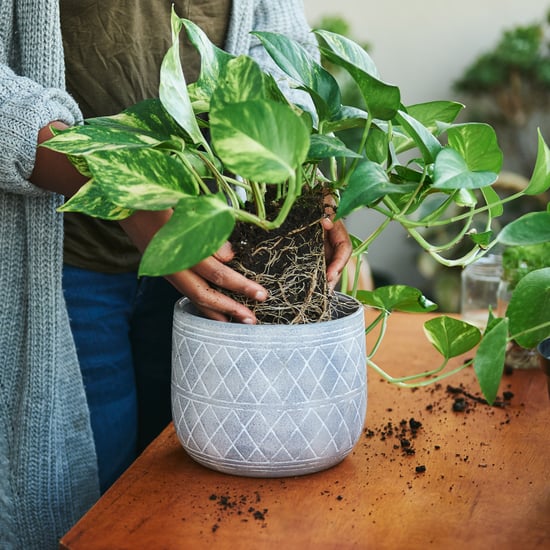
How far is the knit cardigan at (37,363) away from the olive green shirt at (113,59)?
0.17 feet

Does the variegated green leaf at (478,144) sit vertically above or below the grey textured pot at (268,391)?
above

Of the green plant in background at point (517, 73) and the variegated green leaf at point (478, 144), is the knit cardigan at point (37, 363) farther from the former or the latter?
the green plant in background at point (517, 73)

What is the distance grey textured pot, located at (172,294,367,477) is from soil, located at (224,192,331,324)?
1.3 inches

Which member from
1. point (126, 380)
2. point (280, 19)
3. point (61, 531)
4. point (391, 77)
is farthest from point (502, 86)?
point (61, 531)

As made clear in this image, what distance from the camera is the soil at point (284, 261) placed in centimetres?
70

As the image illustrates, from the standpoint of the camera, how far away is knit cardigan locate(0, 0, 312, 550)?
2.92ft

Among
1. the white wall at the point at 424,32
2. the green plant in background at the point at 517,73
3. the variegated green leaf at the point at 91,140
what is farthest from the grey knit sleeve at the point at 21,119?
the white wall at the point at 424,32

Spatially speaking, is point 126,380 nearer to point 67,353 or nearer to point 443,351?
point 67,353

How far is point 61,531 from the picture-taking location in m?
0.98

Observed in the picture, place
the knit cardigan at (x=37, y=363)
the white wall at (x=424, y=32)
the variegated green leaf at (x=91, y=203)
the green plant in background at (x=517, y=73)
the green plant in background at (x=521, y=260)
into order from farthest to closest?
the white wall at (x=424, y=32)
the green plant in background at (x=517, y=73)
the green plant in background at (x=521, y=260)
the knit cardigan at (x=37, y=363)
the variegated green leaf at (x=91, y=203)

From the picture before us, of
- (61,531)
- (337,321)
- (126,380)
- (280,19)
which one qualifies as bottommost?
(61,531)

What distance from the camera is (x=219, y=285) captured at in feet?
2.27

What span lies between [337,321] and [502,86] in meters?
2.52

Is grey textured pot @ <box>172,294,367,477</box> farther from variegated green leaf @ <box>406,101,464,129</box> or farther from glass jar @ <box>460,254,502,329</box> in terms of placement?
glass jar @ <box>460,254,502,329</box>
